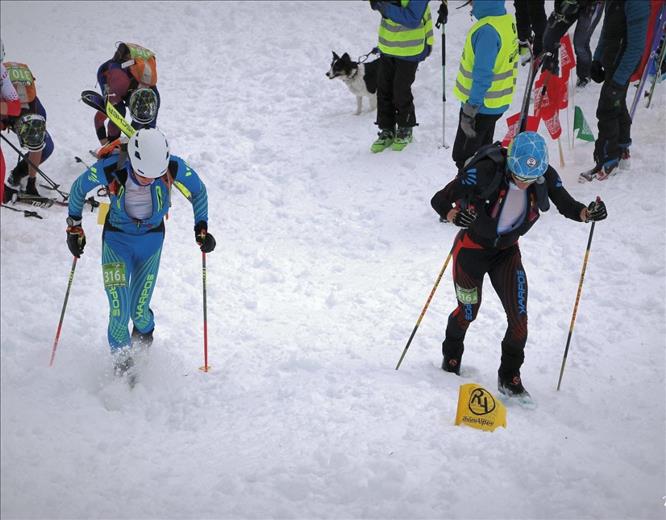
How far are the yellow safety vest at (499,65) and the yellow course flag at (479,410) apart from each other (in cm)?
375

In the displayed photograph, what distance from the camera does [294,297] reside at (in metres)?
6.97

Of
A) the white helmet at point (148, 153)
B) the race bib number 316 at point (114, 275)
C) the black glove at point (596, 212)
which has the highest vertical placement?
the white helmet at point (148, 153)

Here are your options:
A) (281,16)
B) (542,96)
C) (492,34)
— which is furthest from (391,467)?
(281,16)

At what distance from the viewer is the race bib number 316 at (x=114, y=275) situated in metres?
5.14

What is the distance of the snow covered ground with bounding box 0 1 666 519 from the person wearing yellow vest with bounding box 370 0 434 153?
→ 1.23 ft

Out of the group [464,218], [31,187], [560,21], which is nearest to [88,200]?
[31,187]

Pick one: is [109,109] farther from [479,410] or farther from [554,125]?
[554,125]

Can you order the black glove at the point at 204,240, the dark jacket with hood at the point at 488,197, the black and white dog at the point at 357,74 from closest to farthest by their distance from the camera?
the dark jacket with hood at the point at 488,197 → the black glove at the point at 204,240 → the black and white dog at the point at 357,74

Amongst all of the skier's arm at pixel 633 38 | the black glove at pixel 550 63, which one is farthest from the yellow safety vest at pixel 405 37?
the skier's arm at pixel 633 38

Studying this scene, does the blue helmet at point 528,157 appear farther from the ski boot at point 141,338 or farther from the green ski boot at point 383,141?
the green ski boot at point 383,141

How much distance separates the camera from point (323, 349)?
19.8 feet

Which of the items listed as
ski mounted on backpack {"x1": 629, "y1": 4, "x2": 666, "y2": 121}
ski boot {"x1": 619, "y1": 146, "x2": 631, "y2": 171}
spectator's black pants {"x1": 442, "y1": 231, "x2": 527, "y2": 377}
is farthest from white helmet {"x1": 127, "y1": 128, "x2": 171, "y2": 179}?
ski mounted on backpack {"x1": 629, "y1": 4, "x2": 666, "y2": 121}

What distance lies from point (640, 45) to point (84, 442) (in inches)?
262

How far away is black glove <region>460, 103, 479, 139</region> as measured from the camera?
284 inches
